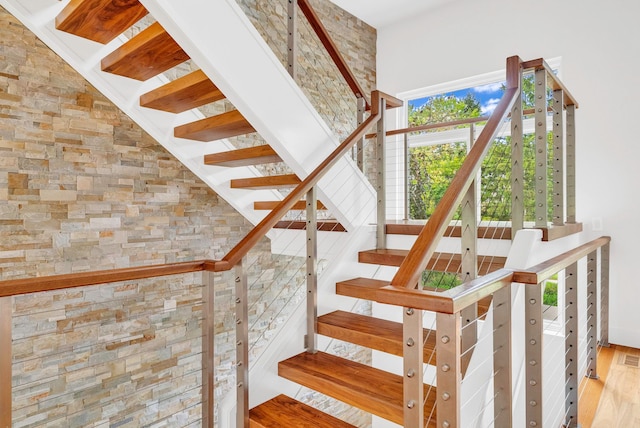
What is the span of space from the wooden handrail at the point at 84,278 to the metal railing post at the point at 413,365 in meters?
1.01

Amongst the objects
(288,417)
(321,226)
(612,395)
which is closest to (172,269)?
(288,417)

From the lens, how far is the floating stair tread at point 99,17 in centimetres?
188

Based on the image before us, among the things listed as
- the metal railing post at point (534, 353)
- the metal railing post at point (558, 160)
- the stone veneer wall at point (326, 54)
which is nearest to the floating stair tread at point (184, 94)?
the stone veneer wall at point (326, 54)

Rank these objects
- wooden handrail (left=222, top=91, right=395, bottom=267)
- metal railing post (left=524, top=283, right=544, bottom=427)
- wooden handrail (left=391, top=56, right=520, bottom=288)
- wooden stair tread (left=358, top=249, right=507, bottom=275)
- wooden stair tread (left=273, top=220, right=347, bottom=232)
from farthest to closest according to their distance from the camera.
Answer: wooden stair tread (left=273, top=220, right=347, bottom=232)
wooden stair tread (left=358, top=249, right=507, bottom=275)
wooden handrail (left=222, top=91, right=395, bottom=267)
metal railing post (left=524, top=283, right=544, bottom=427)
wooden handrail (left=391, top=56, right=520, bottom=288)

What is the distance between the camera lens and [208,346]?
1773 millimetres

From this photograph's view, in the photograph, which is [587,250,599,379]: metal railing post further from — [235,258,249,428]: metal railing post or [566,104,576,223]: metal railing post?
[235,258,249,428]: metal railing post

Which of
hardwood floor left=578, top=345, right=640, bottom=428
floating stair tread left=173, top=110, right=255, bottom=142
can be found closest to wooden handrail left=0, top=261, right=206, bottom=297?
floating stair tread left=173, top=110, right=255, bottom=142

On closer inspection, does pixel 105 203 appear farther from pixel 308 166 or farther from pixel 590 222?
pixel 590 222

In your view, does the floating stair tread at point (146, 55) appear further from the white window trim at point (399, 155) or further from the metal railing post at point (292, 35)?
the white window trim at point (399, 155)

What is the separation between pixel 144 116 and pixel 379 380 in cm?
205

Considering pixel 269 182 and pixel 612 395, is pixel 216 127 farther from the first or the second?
pixel 612 395

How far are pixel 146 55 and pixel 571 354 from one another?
2.65 meters

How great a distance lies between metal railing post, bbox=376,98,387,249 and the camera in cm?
262

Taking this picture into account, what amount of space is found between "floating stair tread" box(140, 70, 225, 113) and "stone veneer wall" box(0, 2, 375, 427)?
468 mm
